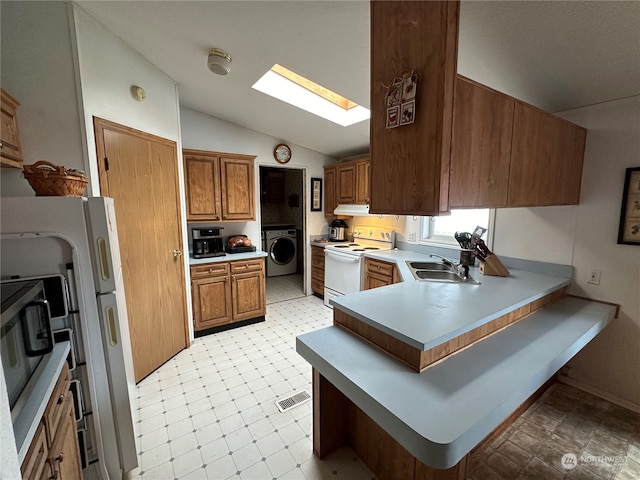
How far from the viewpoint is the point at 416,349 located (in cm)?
118

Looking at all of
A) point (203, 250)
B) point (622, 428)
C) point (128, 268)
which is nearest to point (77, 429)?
point (128, 268)

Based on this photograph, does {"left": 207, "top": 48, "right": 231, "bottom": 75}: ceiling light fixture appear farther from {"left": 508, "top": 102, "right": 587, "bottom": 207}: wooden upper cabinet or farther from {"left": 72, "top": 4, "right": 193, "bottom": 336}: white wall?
{"left": 508, "top": 102, "right": 587, "bottom": 207}: wooden upper cabinet

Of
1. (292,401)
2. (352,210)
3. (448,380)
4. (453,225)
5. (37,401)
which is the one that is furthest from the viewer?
(352,210)

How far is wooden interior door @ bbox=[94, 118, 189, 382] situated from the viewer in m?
2.05

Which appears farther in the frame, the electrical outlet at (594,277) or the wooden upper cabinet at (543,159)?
the electrical outlet at (594,277)

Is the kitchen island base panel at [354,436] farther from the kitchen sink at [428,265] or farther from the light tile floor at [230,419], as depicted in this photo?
the kitchen sink at [428,265]

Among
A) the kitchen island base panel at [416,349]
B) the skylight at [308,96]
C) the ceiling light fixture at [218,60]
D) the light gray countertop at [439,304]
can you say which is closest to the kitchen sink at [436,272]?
the light gray countertop at [439,304]

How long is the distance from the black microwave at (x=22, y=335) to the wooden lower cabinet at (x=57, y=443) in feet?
0.36

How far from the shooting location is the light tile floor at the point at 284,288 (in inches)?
175

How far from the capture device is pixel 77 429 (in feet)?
4.43

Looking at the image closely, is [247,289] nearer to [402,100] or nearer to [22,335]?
[22,335]

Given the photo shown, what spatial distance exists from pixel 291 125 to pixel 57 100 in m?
2.22

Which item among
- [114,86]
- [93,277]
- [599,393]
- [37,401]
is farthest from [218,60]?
[599,393]

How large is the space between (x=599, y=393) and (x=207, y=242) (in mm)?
3843
